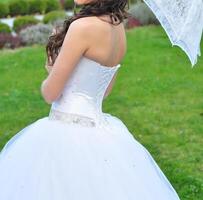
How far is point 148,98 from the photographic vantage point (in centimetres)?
827

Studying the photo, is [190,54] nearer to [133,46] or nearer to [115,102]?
[115,102]

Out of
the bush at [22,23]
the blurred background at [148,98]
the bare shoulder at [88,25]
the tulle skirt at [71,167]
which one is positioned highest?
the bare shoulder at [88,25]

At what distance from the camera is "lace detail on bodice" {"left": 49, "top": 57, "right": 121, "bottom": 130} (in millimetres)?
3014

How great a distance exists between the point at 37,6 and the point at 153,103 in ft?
45.3

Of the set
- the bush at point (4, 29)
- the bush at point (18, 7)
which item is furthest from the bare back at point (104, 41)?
the bush at point (18, 7)

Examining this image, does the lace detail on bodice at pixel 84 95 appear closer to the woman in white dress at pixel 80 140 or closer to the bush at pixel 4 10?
the woman in white dress at pixel 80 140

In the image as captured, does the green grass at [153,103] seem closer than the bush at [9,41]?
Yes

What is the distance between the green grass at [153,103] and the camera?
6.02m

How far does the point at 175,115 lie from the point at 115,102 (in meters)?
0.92

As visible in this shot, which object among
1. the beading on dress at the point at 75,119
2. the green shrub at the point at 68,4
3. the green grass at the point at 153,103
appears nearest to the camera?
the beading on dress at the point at 75,119

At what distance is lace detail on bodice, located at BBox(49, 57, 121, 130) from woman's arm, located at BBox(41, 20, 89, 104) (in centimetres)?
8

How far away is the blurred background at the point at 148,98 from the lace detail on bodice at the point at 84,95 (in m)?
1.67

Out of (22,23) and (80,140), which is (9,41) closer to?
(22,23)

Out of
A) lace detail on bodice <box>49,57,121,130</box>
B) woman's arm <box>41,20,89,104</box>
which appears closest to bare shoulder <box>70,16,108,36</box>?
woman's arm <box>41,20,89,104</box>
